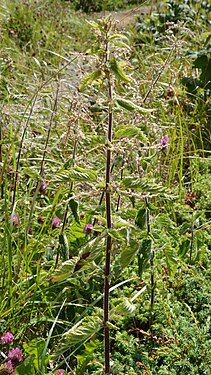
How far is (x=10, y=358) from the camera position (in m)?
1.96

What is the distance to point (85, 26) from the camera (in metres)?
8.15

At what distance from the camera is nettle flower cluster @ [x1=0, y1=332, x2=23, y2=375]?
6.33 ft

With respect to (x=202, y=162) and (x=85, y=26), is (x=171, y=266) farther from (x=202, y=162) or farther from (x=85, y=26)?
(x=85, y=26)

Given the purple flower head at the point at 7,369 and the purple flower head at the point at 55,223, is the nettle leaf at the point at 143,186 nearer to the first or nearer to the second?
the purple flower head at the point at 7,369

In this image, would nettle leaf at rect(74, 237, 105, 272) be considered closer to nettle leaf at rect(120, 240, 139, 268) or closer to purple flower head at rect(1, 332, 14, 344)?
nettle leaf at rect(120, 240, 139, 268)

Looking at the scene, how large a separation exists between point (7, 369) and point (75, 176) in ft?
2.32

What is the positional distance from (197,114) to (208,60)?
1.13 ft

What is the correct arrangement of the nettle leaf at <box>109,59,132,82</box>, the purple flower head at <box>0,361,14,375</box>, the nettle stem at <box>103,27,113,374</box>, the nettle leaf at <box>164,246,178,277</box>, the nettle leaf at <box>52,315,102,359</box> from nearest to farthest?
the nettle leaf at <box>109,59,132,82</box>, the nettle stem at <box>103,27,113,374</box>, the nettle leaf at <box>52,315,102,359</box>, the purple flower head at <box>0,361,14,375</box>, the nettle leaf at <box>164,246,178,277</box>

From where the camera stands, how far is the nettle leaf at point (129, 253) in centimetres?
179

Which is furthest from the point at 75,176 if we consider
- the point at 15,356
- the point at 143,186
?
the point at 15,356

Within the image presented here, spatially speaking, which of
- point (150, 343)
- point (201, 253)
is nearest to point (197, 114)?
point (201, 253)

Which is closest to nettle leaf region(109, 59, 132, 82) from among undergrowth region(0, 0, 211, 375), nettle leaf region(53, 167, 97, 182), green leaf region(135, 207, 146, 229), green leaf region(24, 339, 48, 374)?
undergrowth region(0, 0, 211, 375)

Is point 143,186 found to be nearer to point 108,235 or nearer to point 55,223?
point 108,235

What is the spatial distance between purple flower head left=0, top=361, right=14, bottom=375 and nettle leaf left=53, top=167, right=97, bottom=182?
2.18 ft
